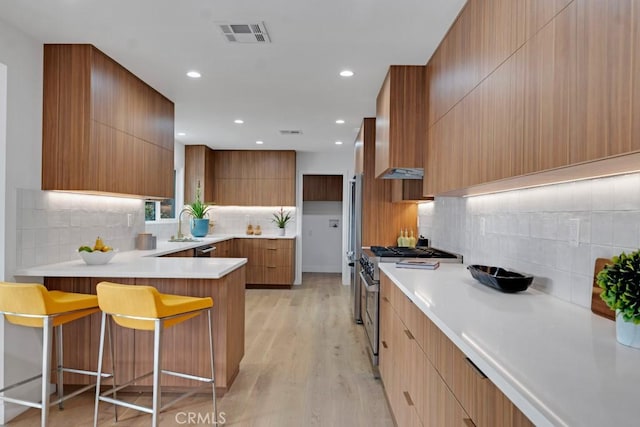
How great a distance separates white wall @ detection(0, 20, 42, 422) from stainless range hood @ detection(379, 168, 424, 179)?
8.79ft

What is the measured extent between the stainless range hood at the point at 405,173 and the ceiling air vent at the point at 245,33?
143 centimetres

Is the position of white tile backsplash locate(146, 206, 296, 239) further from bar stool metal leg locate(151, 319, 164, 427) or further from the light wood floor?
bar stool metal leg locate(151, 319, 164, 427)

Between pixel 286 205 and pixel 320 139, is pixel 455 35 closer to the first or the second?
pixel 320 139

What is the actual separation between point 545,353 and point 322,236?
784 cm

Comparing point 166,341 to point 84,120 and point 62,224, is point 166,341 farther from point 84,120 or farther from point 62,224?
point 84,120

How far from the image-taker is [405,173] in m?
3.60

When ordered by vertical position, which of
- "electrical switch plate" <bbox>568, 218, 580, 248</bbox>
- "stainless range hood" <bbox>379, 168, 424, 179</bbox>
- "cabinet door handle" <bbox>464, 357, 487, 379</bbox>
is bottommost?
"cabinet door handle" <bbox>464, 357, 487, 379</bbox>

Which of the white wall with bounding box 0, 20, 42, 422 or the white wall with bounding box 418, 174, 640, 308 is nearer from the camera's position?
the white wall with bounding box 418, 174, 640, 308

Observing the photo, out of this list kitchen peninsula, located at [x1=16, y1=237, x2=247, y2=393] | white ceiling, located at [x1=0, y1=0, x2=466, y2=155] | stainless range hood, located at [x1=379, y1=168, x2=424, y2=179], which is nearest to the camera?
white ceiling, located at [x1=0, y1=0, x2=466, y2=155]

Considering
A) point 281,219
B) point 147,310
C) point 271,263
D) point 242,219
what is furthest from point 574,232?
point 242,219

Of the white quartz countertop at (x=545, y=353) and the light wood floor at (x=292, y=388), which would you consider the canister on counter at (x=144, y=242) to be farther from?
the white quartz countertop at (x=545, y=353)

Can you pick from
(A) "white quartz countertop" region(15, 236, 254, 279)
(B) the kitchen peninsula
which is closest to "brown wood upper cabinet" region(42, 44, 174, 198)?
(A) "white quartz countertop" region(15, 236, 254, 279)

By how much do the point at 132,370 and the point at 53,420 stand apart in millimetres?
516

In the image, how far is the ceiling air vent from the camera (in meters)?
2.54
